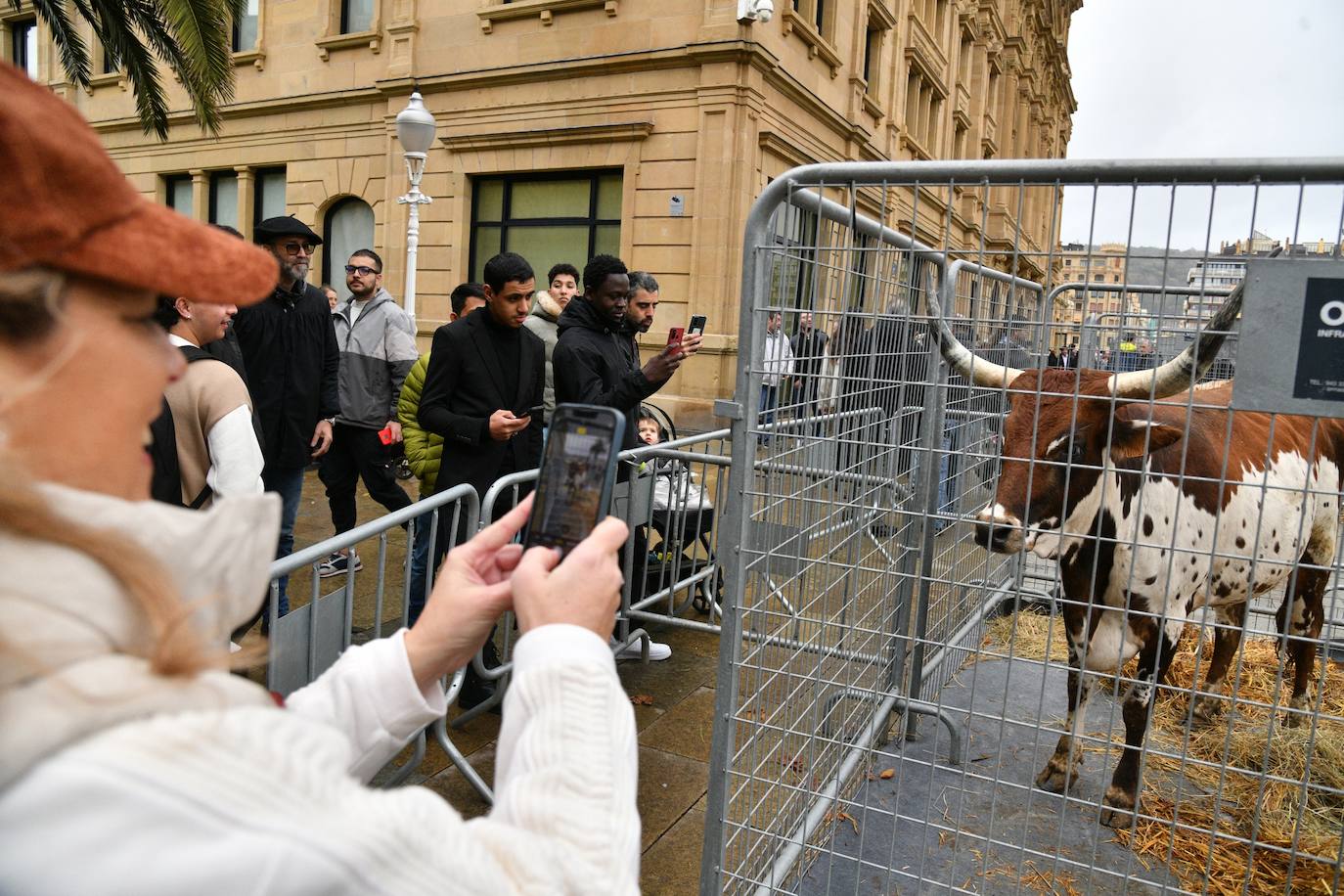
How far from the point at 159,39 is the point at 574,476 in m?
10.3

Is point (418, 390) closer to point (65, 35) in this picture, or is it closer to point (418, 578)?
point (418, 578)

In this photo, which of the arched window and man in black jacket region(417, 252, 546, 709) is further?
the arched window

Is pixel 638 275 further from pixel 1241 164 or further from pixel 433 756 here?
pixel 1241 164

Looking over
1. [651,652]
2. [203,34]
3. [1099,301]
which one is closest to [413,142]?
[203,34]

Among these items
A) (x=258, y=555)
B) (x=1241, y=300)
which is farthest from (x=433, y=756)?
(x=1241, y=300)

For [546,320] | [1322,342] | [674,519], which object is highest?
[546,320]

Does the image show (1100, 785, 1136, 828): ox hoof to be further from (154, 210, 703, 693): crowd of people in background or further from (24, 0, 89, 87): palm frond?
(24, 0, 89, 87): palm frond

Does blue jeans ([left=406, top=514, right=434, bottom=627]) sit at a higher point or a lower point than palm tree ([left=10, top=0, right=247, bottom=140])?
lower

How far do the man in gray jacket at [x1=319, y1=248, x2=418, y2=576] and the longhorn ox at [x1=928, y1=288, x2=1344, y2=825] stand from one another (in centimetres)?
420

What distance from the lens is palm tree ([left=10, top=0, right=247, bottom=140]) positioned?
8203 mm

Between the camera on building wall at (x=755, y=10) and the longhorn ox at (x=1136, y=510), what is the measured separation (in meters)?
10.3

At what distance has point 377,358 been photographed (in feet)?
21.1

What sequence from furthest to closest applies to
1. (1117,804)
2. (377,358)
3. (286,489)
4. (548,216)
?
(548,216) → (377,358) → (286,489) → (1117,804)

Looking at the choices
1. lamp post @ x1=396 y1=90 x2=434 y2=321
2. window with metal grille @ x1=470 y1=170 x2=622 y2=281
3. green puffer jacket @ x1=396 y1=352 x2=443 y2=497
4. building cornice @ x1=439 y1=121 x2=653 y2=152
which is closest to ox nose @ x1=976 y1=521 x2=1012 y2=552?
green puffer jacket @ x1=396 y1=352 x2=443 y2=497
